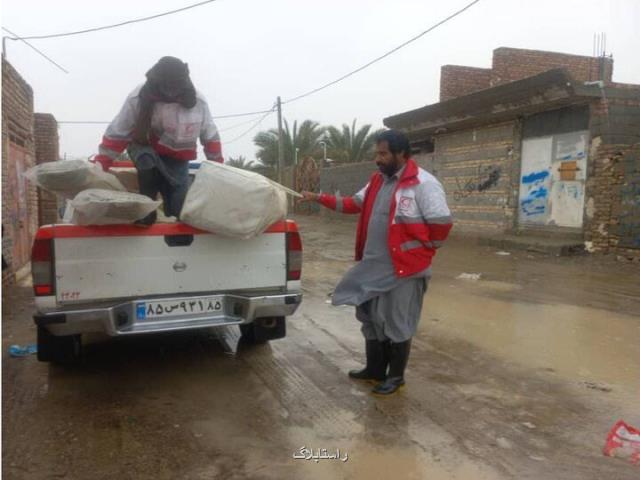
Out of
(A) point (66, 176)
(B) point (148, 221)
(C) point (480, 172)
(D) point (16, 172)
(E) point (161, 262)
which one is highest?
(C) point (480, 172)

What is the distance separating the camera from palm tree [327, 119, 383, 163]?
29.0 metres

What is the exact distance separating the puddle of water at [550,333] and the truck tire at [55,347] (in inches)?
127

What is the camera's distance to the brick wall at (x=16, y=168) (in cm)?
734

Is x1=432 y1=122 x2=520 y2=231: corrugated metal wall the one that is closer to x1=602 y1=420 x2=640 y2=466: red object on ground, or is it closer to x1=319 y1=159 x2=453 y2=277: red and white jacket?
x1=319 y1=159 x2=453 y2=277: red and white jacket

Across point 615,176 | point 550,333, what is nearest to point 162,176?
point 550,333

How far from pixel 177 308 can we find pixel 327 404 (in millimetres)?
1163

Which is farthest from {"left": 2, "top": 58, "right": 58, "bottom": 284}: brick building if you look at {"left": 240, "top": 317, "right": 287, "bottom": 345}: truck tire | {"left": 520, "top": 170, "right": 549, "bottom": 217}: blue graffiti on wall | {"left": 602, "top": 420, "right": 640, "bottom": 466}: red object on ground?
{"left": 520, "top": 170, "right": 549, "bottom": 217}: blue graffiti on wall

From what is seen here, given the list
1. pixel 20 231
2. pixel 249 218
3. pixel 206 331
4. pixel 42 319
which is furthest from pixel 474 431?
pixel 20 231

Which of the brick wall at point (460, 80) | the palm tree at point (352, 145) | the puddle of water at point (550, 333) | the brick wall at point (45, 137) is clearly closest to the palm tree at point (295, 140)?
the palm tree at point (352, 145)

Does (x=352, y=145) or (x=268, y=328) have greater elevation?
(x=352, y=145)

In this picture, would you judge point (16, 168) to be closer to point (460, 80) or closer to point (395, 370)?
point (395, 370)

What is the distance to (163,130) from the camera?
4.25 meters

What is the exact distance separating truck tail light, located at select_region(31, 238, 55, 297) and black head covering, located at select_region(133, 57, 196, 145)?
1.22m

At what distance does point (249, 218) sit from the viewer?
358 centimetres
